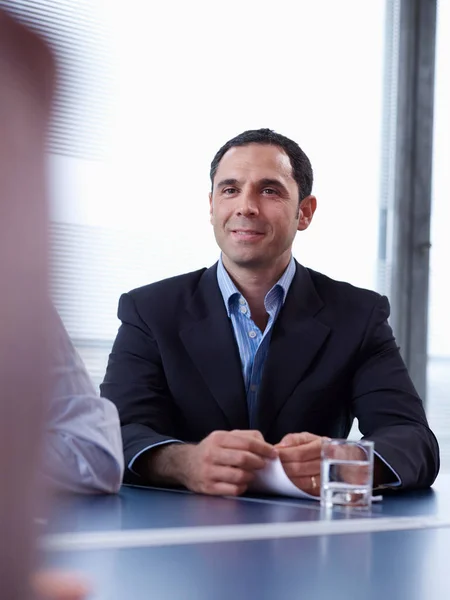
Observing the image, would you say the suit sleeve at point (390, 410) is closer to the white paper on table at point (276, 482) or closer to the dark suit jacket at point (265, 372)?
the dark suit jacket at point (265, 372)

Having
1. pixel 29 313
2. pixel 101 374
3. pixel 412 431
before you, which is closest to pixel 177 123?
pixel 101 374

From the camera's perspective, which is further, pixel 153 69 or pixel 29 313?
pixel 153 69

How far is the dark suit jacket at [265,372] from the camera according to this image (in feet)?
7.86

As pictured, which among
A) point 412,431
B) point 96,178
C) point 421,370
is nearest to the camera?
point 412,431

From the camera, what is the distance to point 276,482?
178 cm

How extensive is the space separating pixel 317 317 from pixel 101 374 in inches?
63.1

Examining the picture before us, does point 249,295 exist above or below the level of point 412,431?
above

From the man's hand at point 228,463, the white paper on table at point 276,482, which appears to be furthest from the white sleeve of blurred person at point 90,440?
the white paper on table at point 276,482

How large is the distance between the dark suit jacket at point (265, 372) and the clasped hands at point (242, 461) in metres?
0.47

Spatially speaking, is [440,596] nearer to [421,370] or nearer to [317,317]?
[317,317]

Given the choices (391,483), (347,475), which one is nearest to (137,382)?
(391,483)

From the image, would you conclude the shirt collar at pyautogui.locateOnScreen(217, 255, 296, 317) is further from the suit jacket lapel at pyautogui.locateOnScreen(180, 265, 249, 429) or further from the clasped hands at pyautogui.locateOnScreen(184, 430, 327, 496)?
the clasped hands at pyautogui.locateOnScreen(184, 430, 327, 496)

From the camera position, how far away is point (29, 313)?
24 centimetres

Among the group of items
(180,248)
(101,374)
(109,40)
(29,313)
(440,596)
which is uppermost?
(109,40)
